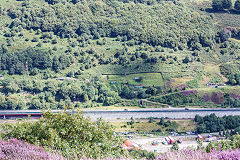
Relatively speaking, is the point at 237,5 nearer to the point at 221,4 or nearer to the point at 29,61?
the point at 221,4

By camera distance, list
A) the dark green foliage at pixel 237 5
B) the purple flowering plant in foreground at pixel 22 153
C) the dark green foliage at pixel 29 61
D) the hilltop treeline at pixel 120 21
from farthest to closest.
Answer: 1. the dark green foliage at pixel 237 5
2. the hilltop treeline at pixel 120 21
3. the dark green foliage at pixel 29 61
4. the purple flowering plant in foreground at pixel 22 153

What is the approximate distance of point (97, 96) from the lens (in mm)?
56281

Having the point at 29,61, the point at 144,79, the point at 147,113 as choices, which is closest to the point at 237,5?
the point at 144,79

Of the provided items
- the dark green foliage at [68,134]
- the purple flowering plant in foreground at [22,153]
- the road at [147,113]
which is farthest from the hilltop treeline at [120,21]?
the purple flowering plant in foreground at [22,153]

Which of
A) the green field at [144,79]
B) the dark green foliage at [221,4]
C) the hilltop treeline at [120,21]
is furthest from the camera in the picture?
the dark green foliage at [221,4]

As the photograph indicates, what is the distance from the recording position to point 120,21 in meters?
76.1

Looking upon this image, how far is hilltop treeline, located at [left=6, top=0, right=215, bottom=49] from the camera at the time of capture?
72.8m

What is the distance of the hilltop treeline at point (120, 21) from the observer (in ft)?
239

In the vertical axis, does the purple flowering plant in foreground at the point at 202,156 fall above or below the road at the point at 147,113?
above

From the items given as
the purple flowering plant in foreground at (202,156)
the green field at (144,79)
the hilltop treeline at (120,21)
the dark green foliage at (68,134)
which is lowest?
the green field at (144,79)

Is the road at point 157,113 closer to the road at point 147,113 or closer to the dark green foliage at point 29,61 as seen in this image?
the road at point 147,113

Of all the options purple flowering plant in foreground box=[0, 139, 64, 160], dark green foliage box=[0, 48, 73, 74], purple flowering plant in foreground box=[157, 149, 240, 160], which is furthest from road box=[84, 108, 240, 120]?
purple flowering plant in foreground box=[157, 149, 240, 160]

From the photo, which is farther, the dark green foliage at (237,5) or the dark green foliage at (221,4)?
the dark green foliage at (237,5)

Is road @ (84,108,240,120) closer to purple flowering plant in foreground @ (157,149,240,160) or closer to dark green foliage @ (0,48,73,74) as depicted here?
dark green foliage @ (0,48,73,74)
